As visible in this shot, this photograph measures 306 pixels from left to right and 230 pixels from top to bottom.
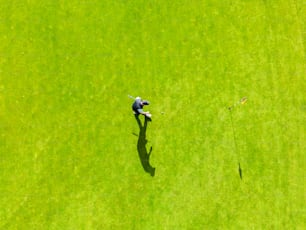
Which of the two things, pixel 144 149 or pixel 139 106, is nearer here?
pixel 139 106

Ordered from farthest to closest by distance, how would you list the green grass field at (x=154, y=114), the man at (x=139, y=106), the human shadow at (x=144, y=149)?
the human shadow at (x=144, y=149), the green grass field at (x=154, y=114), the man at (x=139, y=106)

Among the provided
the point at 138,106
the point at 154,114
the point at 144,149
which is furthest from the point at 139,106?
the point at 144,149

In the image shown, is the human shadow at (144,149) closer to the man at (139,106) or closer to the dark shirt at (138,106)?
Answer: the man at (139,106)

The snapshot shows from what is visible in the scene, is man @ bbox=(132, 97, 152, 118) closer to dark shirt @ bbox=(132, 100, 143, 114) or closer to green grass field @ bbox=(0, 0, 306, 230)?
dark shirt @ bbox=(132, 100, 143, 114)

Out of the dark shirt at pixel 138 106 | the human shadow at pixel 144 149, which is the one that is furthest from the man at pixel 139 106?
the human shadow at pixel 144 149

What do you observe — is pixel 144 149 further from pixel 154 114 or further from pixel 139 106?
pixel 139 106

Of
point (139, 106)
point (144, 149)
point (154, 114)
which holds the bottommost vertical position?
point (144, 149)

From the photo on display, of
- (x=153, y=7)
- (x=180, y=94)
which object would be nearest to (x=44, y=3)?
(x=153, y=7)
